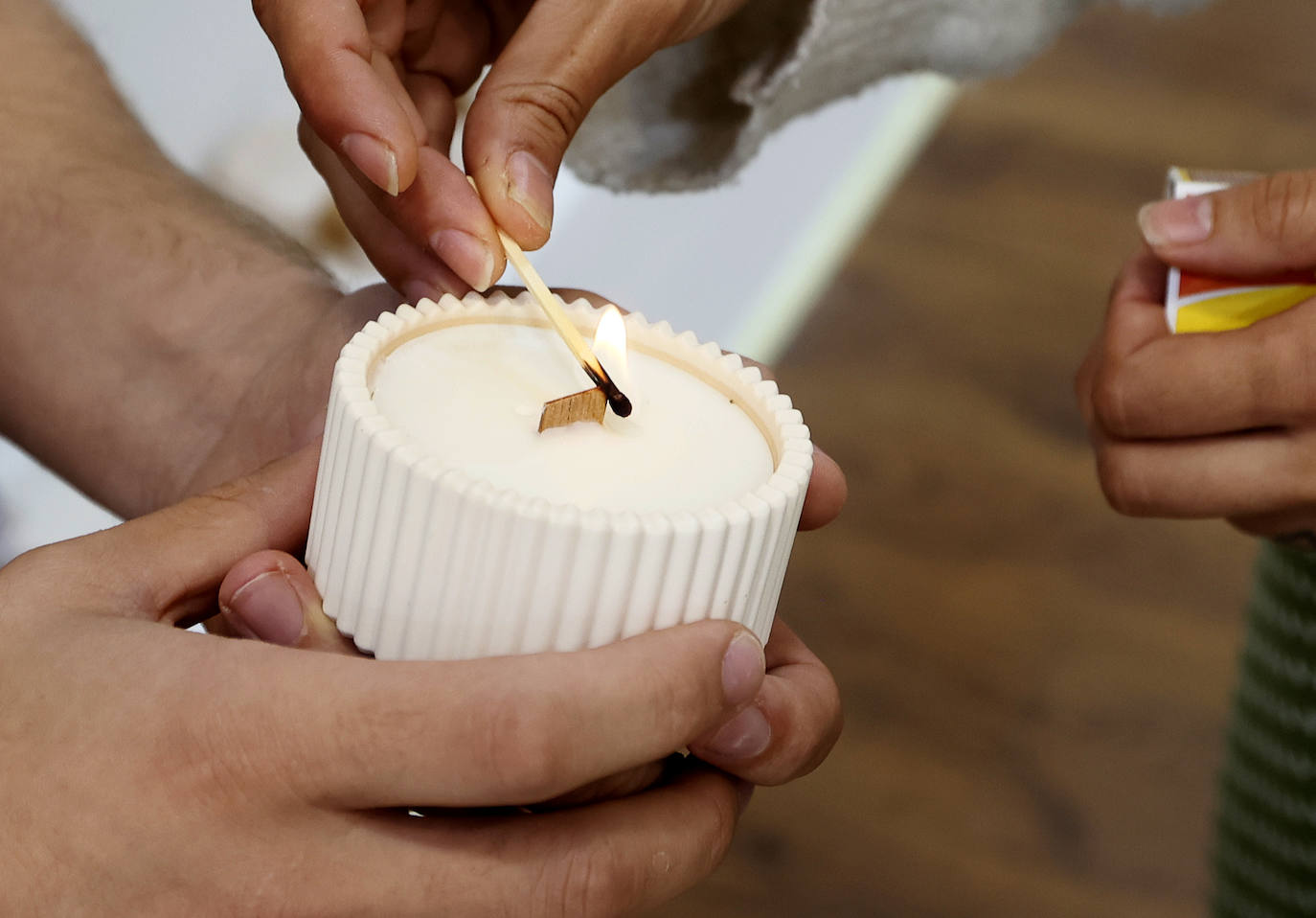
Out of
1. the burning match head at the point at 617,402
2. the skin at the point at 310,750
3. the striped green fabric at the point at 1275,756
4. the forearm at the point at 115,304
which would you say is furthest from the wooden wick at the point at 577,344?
the striped green fabric at the point at 1275,756

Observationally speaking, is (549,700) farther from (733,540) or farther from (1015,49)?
(1015,49)

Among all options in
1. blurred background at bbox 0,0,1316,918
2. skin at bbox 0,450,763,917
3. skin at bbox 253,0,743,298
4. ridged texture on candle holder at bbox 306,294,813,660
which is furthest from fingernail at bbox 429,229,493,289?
blurred background at bbox 0,0,1316,918

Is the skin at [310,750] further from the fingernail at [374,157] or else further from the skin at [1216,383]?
the skin at [1216,383]

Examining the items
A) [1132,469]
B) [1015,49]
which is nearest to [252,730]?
[1132,469]

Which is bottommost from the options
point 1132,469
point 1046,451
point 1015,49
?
point 1046,451

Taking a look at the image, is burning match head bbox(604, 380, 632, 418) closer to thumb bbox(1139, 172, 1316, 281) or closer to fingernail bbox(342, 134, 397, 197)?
fingernail bbox(342, 134, 397, 197)

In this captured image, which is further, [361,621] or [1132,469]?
[1132,469]

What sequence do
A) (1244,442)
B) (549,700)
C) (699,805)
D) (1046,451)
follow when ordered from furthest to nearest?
(1046,451)
(1244,442)
(699,805)
(549,700)
